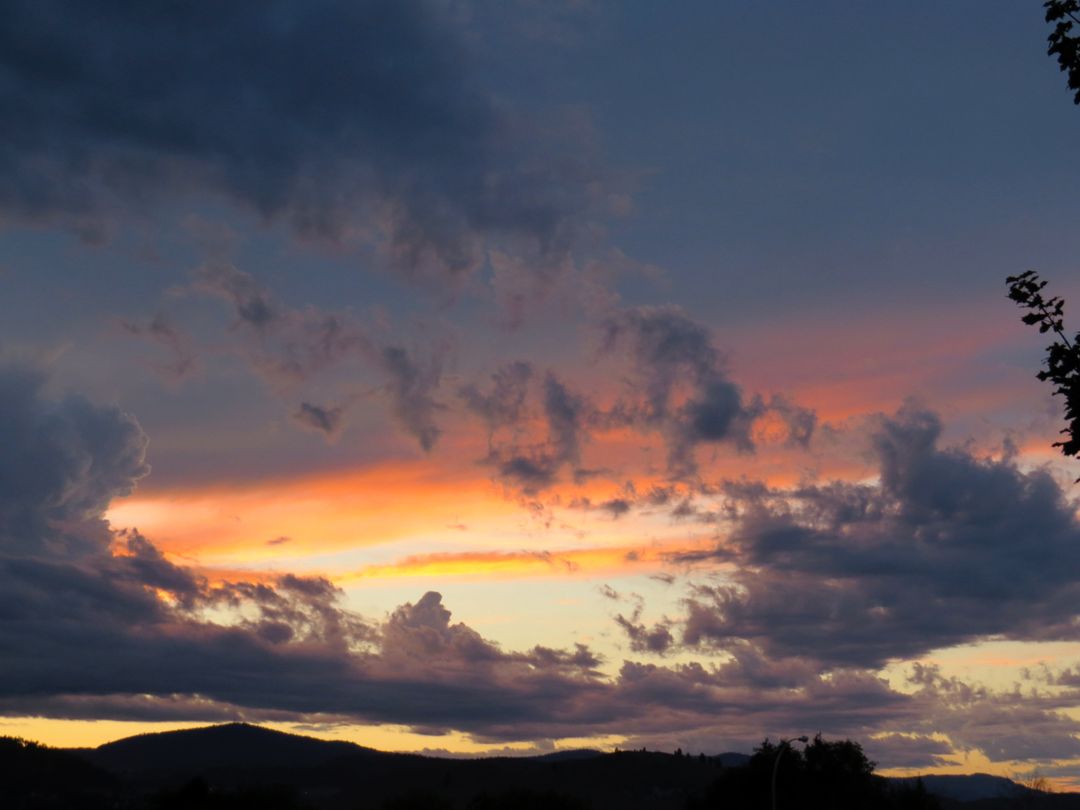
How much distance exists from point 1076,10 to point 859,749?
115502 millimetres

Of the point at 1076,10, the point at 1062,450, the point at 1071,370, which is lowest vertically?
the point at 1062,450

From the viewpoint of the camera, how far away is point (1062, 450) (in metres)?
19.2

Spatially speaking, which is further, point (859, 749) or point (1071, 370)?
point (859, 749)

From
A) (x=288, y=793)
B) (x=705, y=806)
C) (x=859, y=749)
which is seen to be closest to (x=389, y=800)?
(x=288, y=793)

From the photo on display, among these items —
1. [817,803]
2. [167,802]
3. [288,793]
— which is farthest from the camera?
[288,793]

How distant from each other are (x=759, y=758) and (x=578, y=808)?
4183 cm

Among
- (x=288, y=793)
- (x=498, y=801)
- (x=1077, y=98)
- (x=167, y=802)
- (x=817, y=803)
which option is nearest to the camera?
(x=1077, y=98)

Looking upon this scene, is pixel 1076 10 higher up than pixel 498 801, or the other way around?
pixel 1076 10

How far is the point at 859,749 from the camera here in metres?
124

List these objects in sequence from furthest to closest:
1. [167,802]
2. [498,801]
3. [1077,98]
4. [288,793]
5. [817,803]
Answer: [288,793], [167,802], [498,801], [817,803], [1077,98]

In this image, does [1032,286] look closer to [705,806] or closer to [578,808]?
[705,806]

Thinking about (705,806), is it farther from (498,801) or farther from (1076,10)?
(1076,10)

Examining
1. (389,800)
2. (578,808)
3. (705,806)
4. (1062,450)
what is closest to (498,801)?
(578,808)

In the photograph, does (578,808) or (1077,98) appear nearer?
(1077,98)
